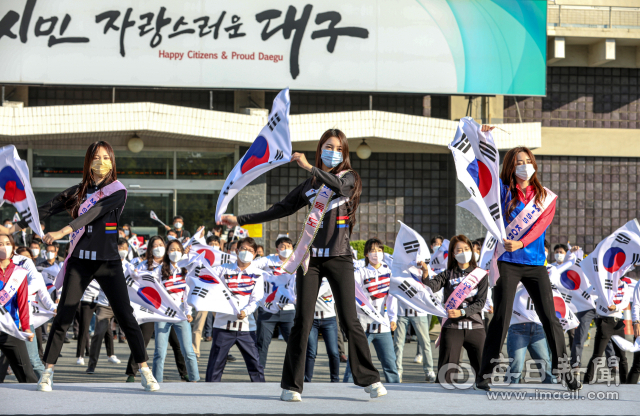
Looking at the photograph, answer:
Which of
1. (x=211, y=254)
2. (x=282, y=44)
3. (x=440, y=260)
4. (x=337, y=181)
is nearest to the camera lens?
(x=337, y=181)

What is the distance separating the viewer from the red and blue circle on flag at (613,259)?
884cm

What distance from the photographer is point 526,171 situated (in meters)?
5.77

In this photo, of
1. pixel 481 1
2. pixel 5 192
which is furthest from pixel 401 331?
pixel 481 1

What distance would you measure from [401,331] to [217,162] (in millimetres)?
12003

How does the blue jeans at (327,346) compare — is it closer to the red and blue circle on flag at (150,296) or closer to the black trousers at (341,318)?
the red and blue circle on flag at (150,296)

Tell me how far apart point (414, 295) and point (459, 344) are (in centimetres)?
146

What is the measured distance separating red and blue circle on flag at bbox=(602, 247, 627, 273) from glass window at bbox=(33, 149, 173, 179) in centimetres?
1419

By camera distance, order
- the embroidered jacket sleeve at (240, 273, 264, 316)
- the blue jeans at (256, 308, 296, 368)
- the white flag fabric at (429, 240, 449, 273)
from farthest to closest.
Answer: the white flag fabric at (429, 240, 449, 273), the blue jeans at (256, 308, 296, 368), the embroidered jacket sleeve at (240, 273, 264, 316)

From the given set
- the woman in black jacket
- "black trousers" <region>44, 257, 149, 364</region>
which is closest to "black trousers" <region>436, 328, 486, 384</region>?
the woman in black jacket

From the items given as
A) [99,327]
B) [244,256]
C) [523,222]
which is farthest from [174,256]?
[523,222]

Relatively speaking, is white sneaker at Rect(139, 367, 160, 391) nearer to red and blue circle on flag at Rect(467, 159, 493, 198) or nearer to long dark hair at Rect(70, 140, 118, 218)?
long dark hair at Rect(70, 140, 118, 218)

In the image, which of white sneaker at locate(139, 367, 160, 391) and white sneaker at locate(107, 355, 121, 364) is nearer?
white sneaker at locate(139, 367, 160, 391)

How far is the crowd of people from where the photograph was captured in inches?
215

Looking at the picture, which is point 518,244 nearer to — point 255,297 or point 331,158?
point 331,158
